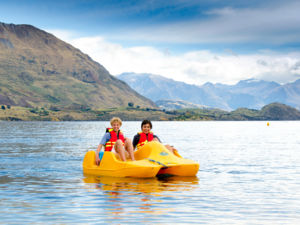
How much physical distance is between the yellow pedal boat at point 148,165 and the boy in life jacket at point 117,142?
0.37m

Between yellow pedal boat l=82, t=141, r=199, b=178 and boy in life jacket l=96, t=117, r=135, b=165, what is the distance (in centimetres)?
37

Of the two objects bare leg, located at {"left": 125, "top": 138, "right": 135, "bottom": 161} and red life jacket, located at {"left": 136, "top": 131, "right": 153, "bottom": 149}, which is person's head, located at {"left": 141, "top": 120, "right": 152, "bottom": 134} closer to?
red life jacket, located at {"left": 136, "top": 131, "right": 153, "bottom": 149}

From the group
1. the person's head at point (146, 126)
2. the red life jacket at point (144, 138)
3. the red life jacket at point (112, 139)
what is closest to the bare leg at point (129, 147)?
the red life jacket at point (112, 139)

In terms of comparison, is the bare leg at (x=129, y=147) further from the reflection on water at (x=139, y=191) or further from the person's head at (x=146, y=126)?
the person's head at (x=146, y=126)

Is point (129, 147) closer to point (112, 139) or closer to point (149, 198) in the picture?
point (112, 139)

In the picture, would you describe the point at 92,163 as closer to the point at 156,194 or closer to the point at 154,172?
the point at 154,172

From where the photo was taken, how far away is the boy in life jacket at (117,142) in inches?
758

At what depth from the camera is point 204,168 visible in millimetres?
26031

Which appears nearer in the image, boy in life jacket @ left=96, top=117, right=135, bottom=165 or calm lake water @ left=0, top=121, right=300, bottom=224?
calm lake water @ left=0, top=121, right=300, bottom=224

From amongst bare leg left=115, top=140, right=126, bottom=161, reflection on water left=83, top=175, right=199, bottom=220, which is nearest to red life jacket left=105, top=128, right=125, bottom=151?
bare leg left=115, top=140, right=126, bottom=161

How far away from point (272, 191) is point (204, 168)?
928 centimetres

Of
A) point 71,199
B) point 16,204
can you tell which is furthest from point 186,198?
point 16,204

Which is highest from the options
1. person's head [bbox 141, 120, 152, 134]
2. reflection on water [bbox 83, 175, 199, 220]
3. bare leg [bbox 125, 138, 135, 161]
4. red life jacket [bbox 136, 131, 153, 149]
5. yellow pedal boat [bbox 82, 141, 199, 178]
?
person's head [bbox 141, 120, 152, 134]

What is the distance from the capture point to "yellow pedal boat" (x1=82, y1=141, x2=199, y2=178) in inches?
744
